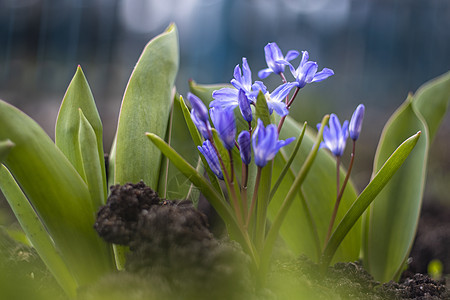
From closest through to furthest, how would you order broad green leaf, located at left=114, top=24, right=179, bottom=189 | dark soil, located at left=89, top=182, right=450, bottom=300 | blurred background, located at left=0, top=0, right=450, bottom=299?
1. dark soil, located at left=89, top=182, right=450, bottom=300
2. broad green leaf, located at left=114, top=24, right=179, bottom=189
3. blurred background, located at left=0, top=0, right=450, bottom=299

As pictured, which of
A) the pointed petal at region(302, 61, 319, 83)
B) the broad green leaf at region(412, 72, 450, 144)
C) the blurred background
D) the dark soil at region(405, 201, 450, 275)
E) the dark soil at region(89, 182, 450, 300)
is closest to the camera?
the dark soil at region(89, 182, 450, 300)

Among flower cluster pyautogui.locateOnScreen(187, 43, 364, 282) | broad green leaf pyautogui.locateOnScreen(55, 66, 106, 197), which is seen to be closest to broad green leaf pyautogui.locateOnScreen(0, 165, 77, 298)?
broad green leaf pyautogui.locateOnScreen(55, 66, 106, 197)

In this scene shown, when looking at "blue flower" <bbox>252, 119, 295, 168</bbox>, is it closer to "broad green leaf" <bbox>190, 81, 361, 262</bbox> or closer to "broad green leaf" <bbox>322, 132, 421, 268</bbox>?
"broad green leaf" <bbox>322, 132, 421, 268</bbox>

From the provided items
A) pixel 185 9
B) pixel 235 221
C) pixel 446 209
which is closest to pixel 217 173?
pixel 235 221

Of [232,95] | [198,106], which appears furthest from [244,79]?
[198,106]

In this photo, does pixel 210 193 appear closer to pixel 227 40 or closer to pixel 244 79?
pixel 244 79

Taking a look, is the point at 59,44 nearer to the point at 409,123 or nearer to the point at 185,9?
the point at 185,9
